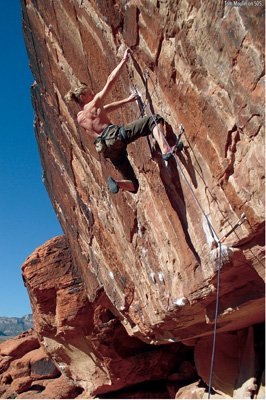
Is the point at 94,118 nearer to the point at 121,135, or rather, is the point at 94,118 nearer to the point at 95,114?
the point at 95,114

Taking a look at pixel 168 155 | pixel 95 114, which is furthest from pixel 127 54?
pixel 168 155

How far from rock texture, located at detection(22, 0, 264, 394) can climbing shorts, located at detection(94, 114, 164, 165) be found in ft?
0.87

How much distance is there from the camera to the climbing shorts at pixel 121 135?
5.33 meters

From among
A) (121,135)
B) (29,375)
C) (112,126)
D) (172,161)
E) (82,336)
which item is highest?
(112,126)

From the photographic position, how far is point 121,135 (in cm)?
561

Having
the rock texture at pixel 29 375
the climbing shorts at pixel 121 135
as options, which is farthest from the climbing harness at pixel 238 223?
the rock texture at pixel 29 375

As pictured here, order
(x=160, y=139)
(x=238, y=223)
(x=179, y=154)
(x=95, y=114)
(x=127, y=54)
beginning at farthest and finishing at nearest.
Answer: (x=95, y=114) < (x=127, y=54) < (x=179, y=154) < (x=160, y=139) < (x=238, y=223)

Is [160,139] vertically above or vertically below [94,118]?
below

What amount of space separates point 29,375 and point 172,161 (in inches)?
629

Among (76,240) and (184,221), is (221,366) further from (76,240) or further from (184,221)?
(76,240)

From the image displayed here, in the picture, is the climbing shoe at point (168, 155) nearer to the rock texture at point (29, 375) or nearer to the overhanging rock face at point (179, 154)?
the overhanging rock face at point (179, 154)

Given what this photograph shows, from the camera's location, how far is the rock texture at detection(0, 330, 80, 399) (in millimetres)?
16703

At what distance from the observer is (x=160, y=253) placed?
695cm

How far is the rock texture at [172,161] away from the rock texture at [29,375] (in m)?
8.35
